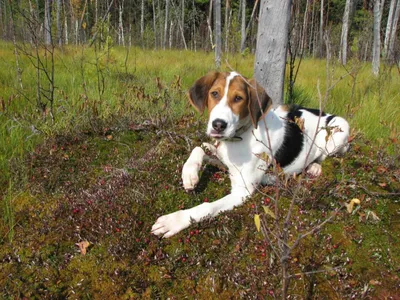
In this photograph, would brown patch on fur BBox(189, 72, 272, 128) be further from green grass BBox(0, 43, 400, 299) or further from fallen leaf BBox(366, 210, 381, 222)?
fallen leaf BBox(366, 210, 381, 222)

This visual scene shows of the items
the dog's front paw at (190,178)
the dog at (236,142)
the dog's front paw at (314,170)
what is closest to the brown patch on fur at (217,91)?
the dog at (236,142)

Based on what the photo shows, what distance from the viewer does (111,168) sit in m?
3.40

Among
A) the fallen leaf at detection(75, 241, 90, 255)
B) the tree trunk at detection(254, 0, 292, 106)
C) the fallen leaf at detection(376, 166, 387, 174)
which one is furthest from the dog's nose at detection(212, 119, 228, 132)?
the tree trunk at detection(254, 0, 292, 106)

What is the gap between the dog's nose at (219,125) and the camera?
2.76 metres

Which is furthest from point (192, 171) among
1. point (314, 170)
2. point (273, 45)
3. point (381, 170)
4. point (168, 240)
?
point (273, 45)

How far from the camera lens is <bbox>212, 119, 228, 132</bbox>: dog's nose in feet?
9.07

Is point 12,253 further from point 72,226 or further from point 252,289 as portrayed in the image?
point 252,289

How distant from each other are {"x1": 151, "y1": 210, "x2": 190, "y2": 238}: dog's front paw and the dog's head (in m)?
0.74

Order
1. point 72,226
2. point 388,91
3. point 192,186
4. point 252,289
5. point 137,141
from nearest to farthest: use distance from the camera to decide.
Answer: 1. point 252,289
2. point 72,226
3. point 192,186
4. point 137,141
5. point 388,91

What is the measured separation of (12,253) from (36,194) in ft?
2.32

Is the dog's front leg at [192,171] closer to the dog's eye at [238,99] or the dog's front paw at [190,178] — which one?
the dog's front paw at [190,178]

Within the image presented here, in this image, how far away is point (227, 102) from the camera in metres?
2.97

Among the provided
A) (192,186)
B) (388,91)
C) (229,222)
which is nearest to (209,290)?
(229,222)

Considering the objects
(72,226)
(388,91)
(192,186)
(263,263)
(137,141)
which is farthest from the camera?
(388,91)
